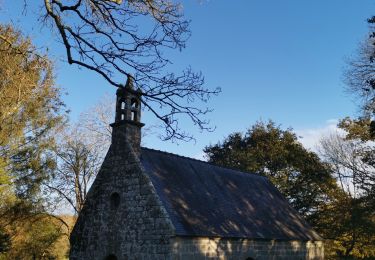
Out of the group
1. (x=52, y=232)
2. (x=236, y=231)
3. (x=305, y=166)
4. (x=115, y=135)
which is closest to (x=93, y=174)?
(x=52, y=232)

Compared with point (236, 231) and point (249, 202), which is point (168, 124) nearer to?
point (236, 231)

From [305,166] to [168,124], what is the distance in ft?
95.6

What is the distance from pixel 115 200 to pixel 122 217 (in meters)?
0.98

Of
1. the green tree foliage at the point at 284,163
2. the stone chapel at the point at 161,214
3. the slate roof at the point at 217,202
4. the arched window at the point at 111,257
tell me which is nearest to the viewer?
the stone chapel at the point at 161,214

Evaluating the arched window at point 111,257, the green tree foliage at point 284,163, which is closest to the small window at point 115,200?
the arched window at point 111,257

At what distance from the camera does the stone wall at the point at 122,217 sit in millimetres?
15492

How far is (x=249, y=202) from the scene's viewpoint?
2231 cm

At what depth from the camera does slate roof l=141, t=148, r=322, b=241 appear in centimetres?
1659

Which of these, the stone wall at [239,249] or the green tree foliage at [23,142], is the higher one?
the green tree foliage at [23,142]

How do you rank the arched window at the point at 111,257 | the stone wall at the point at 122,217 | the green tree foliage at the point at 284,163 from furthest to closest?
the green tree foliage at the point at 284,163 → the arched window at the point at 111,257 → the stone wall at the point at 122,217

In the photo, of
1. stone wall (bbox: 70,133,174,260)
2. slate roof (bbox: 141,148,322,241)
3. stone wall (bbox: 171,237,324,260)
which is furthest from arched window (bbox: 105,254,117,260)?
stone wall (bbox: 171,237,324,260)

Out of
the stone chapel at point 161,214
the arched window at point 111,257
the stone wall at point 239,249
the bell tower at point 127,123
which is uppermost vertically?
the bell tower at point 127,123

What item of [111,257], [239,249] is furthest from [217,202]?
[111,257]

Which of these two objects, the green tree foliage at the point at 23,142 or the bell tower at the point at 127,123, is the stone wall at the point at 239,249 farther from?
the green tree foliage at the point at 23,142
